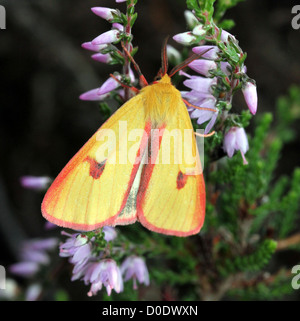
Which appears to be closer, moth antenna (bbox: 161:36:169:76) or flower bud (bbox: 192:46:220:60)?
flower bud (bbox: 192:46:220:60)

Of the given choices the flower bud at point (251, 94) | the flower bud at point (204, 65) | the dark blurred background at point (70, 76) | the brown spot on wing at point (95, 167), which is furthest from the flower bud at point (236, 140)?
the dark blurred background at point (70, 76)

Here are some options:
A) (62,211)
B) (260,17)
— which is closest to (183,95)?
(62,211)

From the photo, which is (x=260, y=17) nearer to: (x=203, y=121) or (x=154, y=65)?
(x=154, y=65)

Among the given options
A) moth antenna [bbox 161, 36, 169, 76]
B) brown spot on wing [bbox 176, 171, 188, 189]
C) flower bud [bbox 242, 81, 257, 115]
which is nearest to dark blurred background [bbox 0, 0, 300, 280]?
moth antenna [bbox 161, 36, 169, 76]

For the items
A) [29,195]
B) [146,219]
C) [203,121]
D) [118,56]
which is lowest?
[29,195]

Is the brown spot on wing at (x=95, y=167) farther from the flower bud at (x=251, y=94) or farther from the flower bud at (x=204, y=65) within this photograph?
the flower bud at (x=251, y=94)

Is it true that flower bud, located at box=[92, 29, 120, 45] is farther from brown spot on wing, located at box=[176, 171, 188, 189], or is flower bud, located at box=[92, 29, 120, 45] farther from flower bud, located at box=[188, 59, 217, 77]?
brown spot on wing, located at box=[176, 171, 188, 189]
